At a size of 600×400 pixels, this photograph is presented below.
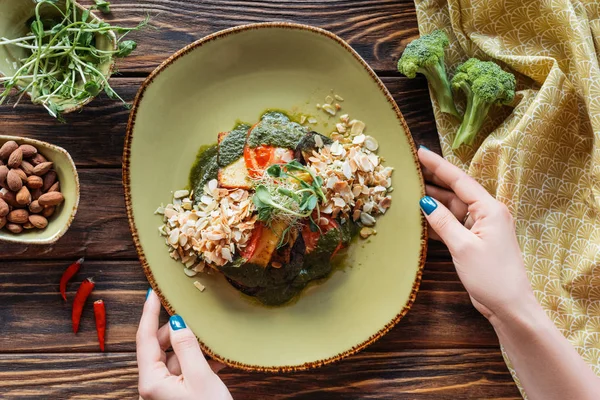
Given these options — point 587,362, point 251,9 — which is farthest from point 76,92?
point 587,362

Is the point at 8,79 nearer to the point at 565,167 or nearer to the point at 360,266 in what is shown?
the point at 360,266

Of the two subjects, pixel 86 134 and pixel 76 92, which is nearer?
pixel 76 92

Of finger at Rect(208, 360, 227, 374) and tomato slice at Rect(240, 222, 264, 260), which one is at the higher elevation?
tomato slice at Rect(240, 222, 264, 260)

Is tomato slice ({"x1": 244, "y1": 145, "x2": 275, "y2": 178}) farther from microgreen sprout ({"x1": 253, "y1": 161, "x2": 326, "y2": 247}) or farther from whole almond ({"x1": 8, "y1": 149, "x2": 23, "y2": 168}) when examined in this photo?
whole almond ({"x1": 8, "y1": 149, "x2": 23, "y2": 168})

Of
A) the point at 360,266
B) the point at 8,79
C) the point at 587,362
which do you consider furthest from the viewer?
the point at 360,266

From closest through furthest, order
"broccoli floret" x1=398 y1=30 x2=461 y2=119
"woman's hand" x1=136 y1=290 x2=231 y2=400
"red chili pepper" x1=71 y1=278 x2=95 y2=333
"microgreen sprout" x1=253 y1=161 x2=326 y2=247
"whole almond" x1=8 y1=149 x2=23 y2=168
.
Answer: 1. "woman's hand" x1=136 y1=290 x2=231 y2=400
2. "microgreen sprout" x1=253 y1=161 x2=326 y2=247
3. "whole almond" x1=8 y1=149 x2=23 y2=168
4. "broccoli floret" x1=398 y1=30 x2=461 y2=119
5. "red chili pepper" x1=71 y1=278 x2=95 y2=333

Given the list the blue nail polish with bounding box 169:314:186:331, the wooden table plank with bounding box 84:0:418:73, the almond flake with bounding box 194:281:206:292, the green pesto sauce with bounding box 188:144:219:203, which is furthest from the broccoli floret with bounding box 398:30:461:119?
the blue nail polish with bounding box 169:314:186:331

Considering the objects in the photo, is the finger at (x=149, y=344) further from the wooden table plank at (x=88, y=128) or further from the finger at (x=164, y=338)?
the wooden table plank at (x=88, y=128)
